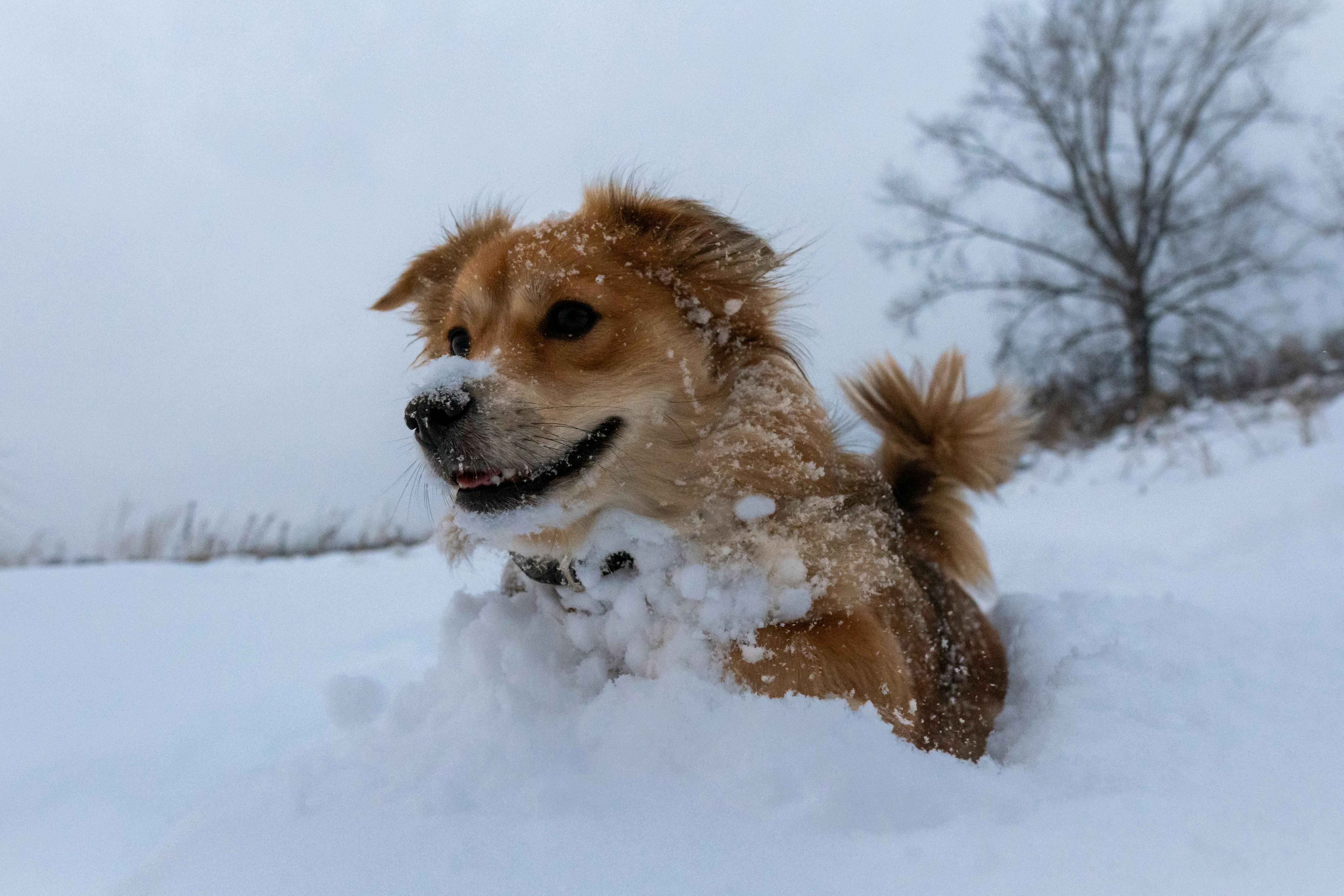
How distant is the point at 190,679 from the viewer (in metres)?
2.79

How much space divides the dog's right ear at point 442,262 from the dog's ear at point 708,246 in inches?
24.9

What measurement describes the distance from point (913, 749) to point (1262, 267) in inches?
646

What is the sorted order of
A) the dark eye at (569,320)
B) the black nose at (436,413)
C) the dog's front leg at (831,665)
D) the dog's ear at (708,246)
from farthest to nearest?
the dog's ear at (708,246)
the dark eye at (569,320)
the black nose at (436,413)
the dog's front leg at (831,665)

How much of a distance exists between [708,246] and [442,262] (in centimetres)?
99

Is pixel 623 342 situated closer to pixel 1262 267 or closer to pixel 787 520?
pixel 787 520

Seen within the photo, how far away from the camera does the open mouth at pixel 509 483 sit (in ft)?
5.85

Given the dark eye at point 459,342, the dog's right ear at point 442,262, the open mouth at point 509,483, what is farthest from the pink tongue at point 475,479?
the dog's right ear at point 442,262

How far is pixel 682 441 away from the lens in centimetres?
197

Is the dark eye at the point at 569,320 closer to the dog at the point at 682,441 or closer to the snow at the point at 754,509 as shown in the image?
the dog at the point at 682,441

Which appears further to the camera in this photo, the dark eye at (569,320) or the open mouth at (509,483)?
the dark eye at (569,320)

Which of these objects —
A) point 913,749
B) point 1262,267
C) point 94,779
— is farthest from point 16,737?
point 1262,267

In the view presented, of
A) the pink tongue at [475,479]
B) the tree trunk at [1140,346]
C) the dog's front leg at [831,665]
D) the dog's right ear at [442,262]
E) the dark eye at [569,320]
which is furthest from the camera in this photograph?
the tree trunk at [1140,346]

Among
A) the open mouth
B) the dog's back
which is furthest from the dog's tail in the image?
the open mouth

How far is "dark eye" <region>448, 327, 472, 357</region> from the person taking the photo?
2199 millimetres
